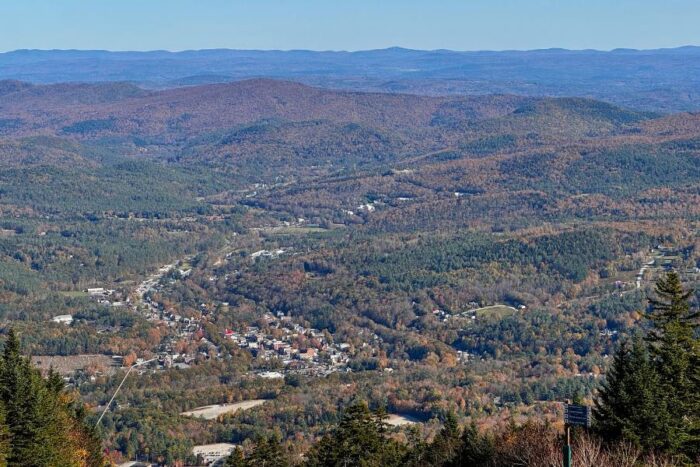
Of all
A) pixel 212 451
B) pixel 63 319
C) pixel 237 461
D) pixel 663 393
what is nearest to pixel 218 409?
pixel 212 451

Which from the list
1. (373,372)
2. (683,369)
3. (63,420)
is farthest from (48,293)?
(683,369)

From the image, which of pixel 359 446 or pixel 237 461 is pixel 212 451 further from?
pixel 359 446

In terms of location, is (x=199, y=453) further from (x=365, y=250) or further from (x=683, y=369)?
(x=365, y=250)

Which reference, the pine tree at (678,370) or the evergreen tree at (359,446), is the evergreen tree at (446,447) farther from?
the pine tree at (678,370)

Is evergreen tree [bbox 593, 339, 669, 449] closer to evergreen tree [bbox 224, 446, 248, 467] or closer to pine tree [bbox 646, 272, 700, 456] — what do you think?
pine tree [bbox 646, 272, 700, 456]

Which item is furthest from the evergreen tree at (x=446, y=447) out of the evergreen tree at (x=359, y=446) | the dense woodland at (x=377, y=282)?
the evergreen tree at (x=359, y=446)
